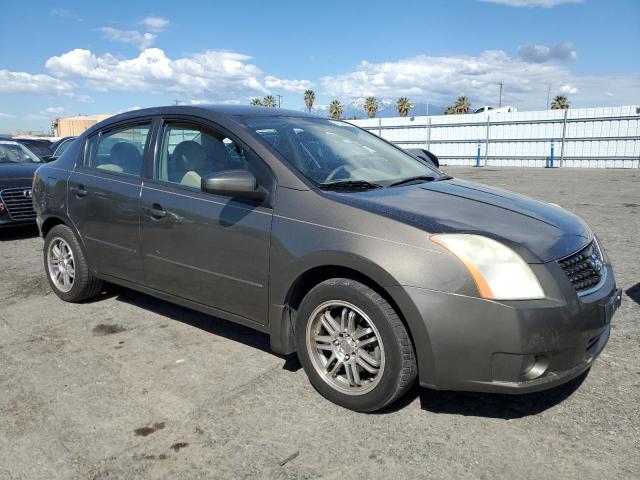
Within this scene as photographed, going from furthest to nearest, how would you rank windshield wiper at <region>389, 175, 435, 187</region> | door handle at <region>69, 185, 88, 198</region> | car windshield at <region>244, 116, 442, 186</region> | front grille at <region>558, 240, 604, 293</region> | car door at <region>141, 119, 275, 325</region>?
door handle at <region>69, 185, 88, 198</region> → windshield wiper at <region>389, 175, 435, 187</region> → car windshield at <region>244, 116, 442, 186</region> → car door at <region>141, 119, 275, 325</region> → front grille at <region>558, 240, 604, 293</region>

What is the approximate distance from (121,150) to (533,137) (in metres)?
26.2

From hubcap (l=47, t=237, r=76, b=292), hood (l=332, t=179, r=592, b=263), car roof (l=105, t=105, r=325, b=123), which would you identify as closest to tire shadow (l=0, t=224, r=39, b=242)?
hubcap (l=47, t=237, r=76, b=292)

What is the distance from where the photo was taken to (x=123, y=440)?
2604 millimetres

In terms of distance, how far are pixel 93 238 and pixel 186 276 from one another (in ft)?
4.01

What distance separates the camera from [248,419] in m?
2.78

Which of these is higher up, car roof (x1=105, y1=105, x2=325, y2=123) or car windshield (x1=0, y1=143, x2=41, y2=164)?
car roof (x1=105, y1=105, x2=325, y2=123)

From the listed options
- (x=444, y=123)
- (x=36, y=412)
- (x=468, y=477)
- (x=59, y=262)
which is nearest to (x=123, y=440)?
(x=36, y=412)

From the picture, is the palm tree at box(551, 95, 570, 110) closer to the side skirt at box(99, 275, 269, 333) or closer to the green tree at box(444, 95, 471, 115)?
the green tree at box(444, 95, 471, 115)

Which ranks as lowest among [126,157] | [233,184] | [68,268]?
[68,268]

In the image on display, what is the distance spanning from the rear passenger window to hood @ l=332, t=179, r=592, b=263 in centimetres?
183

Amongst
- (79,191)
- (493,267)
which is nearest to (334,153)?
(493,267)

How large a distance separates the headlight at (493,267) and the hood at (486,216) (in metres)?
0.05

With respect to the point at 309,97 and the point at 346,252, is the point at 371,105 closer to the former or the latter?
the point at 309,97

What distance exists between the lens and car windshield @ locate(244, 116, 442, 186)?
3.29m
